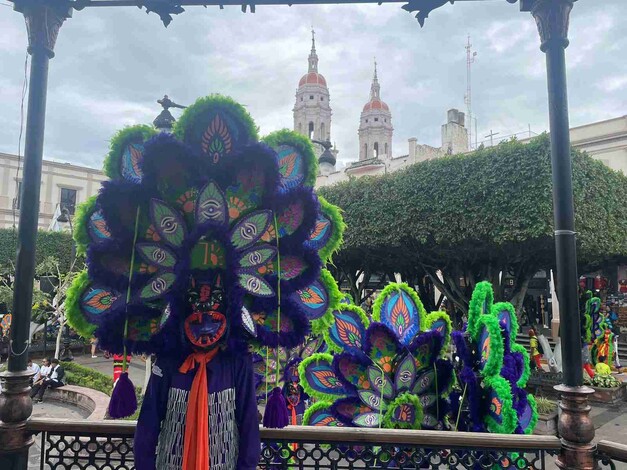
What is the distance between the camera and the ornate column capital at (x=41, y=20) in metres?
3.71

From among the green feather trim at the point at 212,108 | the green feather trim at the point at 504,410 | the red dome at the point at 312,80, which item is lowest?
Answer: the green feather trim at the point at 504,410

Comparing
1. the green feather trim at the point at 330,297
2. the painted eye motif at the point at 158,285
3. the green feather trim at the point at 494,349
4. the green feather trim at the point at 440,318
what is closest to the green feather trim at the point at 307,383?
the green feather trim at the point at 440,318

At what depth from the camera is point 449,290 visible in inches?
624

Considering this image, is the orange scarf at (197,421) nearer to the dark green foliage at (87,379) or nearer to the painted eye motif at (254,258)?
the painted eye motif at (254,258)

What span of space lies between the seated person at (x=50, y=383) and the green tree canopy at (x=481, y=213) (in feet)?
31.6

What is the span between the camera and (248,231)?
296 cm

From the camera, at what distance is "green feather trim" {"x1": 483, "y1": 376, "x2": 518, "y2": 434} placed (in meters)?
4.21

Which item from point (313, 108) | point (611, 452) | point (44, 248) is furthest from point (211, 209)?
point (313, 108)

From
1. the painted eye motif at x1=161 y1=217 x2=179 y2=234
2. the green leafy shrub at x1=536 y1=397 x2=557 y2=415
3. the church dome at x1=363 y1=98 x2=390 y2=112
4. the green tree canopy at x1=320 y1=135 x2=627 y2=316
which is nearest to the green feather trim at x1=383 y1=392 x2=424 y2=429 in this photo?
the painted eye motif at x1=161 y1=217 x2=179 y2=234

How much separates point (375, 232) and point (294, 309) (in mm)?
12044

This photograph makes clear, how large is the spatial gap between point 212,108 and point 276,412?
199cm

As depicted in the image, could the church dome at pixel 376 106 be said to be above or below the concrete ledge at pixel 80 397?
above

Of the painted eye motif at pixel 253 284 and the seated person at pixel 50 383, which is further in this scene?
the seated person at pixel 50 383

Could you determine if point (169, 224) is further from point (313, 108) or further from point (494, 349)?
point (313, 108)
